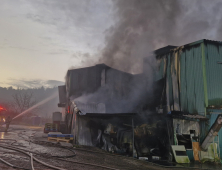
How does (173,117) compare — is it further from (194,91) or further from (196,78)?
(196,78)

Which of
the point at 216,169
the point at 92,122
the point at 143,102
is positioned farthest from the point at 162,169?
the point at 143,102

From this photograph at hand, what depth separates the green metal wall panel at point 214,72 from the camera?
13.3 metres

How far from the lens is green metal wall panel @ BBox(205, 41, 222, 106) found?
1330cm

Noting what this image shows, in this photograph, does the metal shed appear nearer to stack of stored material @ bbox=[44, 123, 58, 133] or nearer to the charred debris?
the charred debris

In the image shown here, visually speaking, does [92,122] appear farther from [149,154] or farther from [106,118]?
[149,154]

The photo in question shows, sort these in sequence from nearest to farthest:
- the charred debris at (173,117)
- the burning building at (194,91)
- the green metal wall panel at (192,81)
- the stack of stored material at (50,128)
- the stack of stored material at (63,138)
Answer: the charred debris at (173,117), the burning building at (194,91), the green metal wall panel at (192,81), the stack of stored material at (63,138), the stack of stored material at (50,128)

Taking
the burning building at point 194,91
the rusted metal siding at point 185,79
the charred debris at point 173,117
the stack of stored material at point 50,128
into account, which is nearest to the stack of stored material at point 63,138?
the charred debris at point 173,117

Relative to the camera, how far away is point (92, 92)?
21.0 metres

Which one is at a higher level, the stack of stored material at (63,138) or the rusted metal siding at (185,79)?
the rusted metal siding at (185,79)

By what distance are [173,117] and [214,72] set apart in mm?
4571

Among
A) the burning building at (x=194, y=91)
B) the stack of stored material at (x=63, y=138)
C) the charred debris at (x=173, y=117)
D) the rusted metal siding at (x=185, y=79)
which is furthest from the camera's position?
the stack of stored material at (x=63, y=138)

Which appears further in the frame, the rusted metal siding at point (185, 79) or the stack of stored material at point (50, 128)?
the stack of stored material at point (50, 128)

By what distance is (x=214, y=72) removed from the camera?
44.9 feet

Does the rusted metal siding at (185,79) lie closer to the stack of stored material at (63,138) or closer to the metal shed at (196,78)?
the metal shed at (196,78)
